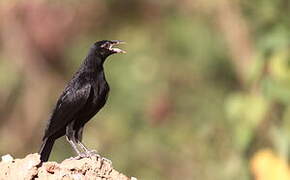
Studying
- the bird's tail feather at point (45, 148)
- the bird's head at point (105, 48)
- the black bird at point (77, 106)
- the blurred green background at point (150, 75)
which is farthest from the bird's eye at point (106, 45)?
the blurred green background at point (150, 75)

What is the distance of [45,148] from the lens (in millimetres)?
8125

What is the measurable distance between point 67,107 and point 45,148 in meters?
0.34

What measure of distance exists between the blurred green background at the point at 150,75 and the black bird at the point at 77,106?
2725 mm

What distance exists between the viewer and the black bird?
8.01 m

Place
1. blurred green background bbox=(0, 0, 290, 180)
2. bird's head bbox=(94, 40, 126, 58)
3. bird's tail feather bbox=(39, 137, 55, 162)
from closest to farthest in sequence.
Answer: bird's tail feather bbox=(39, 137, 55, 162) → bird's head bbox=(94, 40, 126, 58) → blurred green background bbox=(0, 0, 290, 180)

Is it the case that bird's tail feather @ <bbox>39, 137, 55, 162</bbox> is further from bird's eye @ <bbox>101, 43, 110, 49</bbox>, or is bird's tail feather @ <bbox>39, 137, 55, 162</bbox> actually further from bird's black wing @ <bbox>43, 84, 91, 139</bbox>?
bird's eye @ <bbox>101, 43, 110, 49</bbox>

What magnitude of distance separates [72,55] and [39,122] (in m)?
1.37

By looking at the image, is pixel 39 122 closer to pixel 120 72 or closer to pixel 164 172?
pixel 120 72

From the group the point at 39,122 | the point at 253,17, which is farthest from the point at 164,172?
the point at 39,122

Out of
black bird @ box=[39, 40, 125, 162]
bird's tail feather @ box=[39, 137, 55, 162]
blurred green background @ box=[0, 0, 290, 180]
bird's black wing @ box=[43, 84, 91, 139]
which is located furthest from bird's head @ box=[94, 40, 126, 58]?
blurred green background @ box=[0, 0, 290, 180]

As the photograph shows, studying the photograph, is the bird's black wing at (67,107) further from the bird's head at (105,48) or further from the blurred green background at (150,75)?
the blurred green background at (150,75)

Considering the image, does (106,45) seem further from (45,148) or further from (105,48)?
(45,148)

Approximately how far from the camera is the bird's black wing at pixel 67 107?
26.3 ft

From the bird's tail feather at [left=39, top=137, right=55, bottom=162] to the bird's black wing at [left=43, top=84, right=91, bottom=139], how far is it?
0.28 ft
